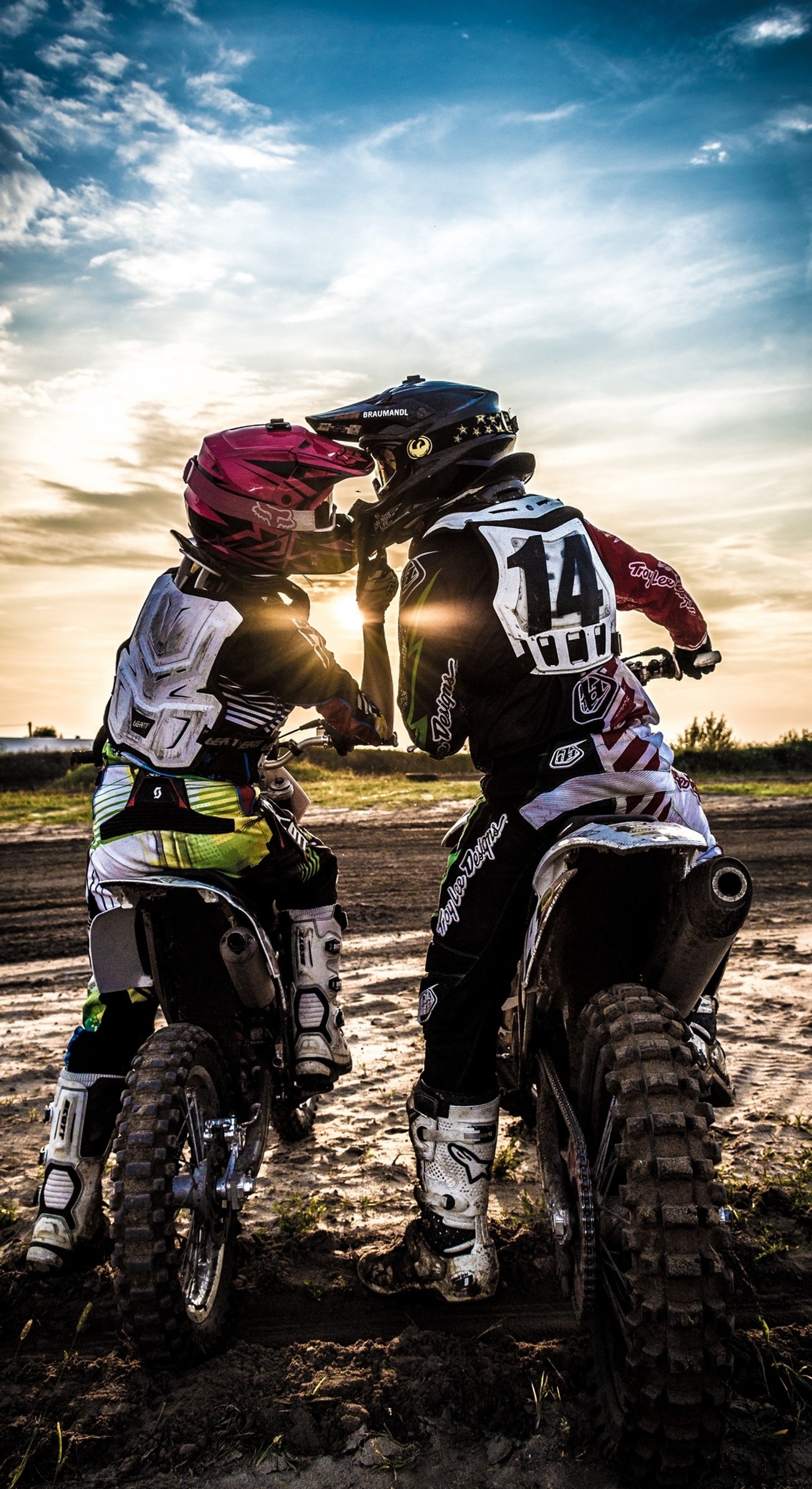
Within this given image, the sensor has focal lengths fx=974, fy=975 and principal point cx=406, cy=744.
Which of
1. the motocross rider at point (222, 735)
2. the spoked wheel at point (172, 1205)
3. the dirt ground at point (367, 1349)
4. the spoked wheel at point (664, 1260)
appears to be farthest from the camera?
the motocross rider at point (222, 735)

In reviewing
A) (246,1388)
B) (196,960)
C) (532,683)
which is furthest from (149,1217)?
(532,683)

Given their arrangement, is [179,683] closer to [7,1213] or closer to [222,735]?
[222,735]

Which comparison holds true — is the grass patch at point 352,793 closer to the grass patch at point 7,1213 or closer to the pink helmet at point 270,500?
the grass patch at point 7,1213

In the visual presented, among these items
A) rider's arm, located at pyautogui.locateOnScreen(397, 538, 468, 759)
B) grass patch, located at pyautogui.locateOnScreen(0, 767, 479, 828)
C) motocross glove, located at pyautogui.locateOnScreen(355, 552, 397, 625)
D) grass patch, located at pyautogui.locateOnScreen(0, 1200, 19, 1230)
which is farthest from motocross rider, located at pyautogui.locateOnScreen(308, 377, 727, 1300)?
grass patch, located at pyautogui.locateOnScreen(0, 767, 479, 828)

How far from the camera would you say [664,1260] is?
2006 mm

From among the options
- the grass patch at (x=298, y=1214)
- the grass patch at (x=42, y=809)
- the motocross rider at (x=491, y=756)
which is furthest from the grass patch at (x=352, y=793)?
the motocross rider at (x=491, y=756)

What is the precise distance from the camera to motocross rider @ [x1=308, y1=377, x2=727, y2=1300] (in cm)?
270

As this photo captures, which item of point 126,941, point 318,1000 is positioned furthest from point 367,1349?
point 126,941

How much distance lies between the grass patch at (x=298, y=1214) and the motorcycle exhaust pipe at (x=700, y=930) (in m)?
1.72

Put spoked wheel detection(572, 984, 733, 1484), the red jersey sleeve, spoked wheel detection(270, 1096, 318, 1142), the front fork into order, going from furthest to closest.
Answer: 1. spoked wheel detection(270, 1096, 318, 1142)
2. the red jersey sleeve
3. the front fork
4. spoked wheel detection(572, 984, 733, 1484)

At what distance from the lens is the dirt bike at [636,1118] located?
6.63 ft

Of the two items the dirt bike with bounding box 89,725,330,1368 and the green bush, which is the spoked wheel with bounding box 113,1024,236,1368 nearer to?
the dirt bike with bounding box 89,725,330,1368

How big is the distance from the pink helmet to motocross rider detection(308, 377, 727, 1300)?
53 cm

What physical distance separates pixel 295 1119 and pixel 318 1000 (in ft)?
2.61
